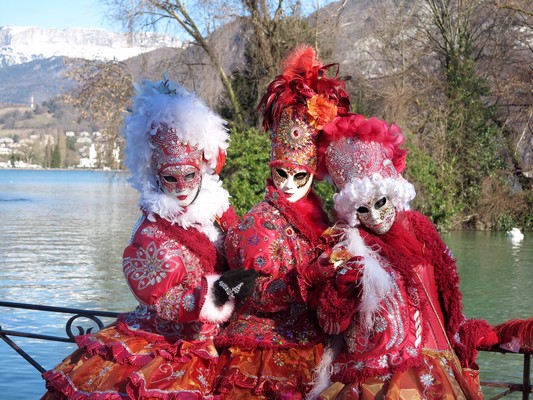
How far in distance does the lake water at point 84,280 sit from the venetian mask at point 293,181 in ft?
17.2

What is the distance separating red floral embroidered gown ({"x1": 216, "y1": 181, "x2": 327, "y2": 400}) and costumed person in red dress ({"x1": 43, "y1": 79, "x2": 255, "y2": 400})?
0.08m

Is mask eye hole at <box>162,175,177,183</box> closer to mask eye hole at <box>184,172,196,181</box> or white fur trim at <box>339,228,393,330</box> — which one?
mask eye hole at <box>184,172,196,181</box>

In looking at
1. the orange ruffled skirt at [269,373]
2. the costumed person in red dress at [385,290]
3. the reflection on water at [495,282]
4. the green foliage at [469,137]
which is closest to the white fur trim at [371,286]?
the costumed person in red dress at [385,290]

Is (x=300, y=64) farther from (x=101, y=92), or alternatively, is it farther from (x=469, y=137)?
(x=101, y=92)

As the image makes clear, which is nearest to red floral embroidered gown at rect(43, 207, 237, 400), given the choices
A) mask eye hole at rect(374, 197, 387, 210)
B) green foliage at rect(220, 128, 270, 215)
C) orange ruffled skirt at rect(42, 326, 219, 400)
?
orange ruffled skirt at rect(42, 326, 219, 400)

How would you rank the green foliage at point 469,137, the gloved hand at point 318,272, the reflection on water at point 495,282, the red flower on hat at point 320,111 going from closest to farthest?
the gloved hand at point 318,272 < the red flower on hat at point 320,111 < the reflection on water at point 495,282 < the green foliage at point 469,137

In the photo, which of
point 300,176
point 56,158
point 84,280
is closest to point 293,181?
point 300,176

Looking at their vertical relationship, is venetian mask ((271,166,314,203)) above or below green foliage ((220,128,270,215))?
above

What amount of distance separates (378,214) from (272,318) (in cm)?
64

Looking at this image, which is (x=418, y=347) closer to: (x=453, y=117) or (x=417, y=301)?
(x=417, y=301)


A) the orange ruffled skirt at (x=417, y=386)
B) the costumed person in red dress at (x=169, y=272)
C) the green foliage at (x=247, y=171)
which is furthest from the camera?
the green foliage at (x=247, y=171)

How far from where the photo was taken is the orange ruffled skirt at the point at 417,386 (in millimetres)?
2896

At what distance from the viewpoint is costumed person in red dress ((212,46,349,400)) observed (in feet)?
10.7

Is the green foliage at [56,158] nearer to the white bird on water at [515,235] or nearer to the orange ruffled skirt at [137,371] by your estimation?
the white bird on water at [515,235]
